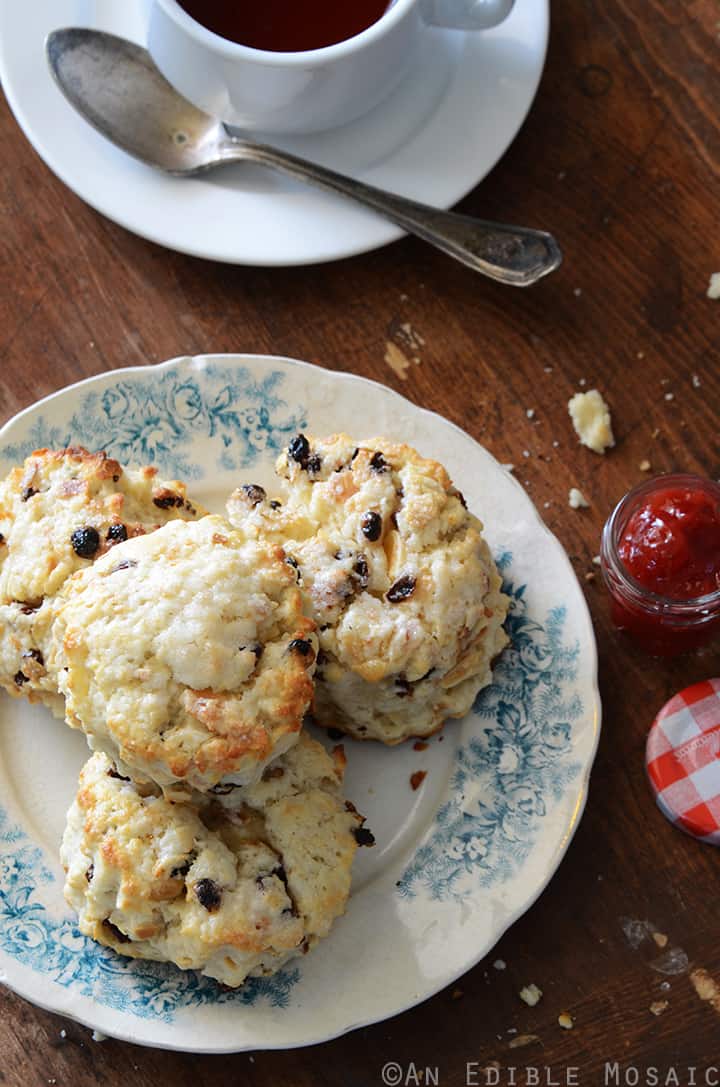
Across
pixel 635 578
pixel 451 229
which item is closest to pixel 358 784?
pixel 635 578

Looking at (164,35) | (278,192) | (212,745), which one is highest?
(164,35)

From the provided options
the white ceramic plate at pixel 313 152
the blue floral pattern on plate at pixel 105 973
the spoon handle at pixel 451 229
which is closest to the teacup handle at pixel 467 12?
the white ceramic plate at pixel 313 152

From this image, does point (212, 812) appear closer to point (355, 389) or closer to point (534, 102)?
point (355, 389)

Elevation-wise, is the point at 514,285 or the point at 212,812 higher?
the point at 514,285

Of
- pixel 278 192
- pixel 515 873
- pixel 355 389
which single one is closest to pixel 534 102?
pixel 278 192

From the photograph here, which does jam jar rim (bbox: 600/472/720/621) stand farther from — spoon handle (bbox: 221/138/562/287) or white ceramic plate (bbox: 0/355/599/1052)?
spoon handle (bbox: 221/138/562/287)

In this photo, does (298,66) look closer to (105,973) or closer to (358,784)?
(358,784)
